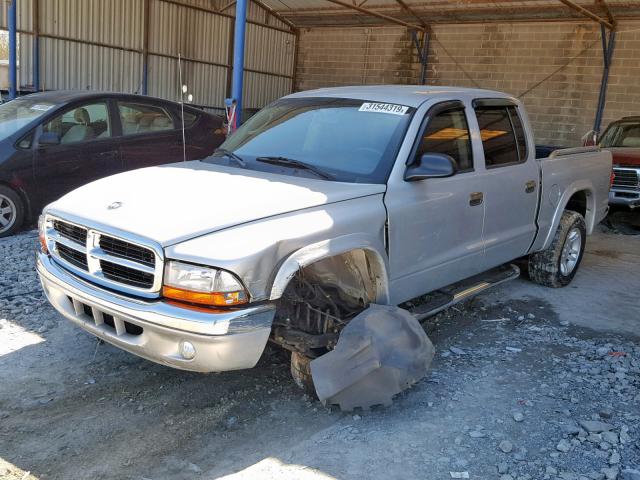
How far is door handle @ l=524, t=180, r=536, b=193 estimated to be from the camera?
17.6 feet

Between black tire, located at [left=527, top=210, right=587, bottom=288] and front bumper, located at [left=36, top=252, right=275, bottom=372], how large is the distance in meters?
3.97

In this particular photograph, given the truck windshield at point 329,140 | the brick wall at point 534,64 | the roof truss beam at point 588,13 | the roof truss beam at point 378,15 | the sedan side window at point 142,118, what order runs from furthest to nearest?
the roof truss beam at point 378,15, the brick wall at point 534,64, the roof truss beam at point 588,13, the sedan side window at point 142,118, the truck windshield at point 329,140

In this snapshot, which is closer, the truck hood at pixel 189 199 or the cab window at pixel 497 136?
the truck hood at pixel 189 199

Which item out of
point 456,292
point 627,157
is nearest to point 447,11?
point 627,157

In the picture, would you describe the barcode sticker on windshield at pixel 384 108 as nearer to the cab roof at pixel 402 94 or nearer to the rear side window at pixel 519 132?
the cab roof at pixel 402 94

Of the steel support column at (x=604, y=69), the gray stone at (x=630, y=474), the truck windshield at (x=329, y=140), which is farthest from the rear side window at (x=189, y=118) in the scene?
the steel support column at (x=604, y=69)

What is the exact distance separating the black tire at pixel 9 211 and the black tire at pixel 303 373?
486 cm

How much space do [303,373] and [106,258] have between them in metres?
1.29

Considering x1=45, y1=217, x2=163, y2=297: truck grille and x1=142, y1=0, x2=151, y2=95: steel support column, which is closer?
x1=45, y1=217, x2=163, y2=297: truck grille

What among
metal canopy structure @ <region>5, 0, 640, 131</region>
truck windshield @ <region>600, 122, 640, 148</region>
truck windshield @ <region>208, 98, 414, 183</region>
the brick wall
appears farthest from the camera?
the brick wall

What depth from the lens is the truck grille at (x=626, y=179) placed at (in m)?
10.1

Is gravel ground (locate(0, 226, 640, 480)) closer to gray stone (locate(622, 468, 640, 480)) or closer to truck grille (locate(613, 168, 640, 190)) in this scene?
gray stone (locate(622, 468, 640, 480))

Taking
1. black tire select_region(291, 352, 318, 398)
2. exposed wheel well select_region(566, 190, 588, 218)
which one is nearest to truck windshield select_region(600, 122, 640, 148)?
exposed wheel well select_region(566, 190, 588, 218)

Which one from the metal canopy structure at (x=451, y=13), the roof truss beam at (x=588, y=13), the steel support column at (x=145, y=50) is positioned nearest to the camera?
the roof truss beam at (x=588, y=13)
